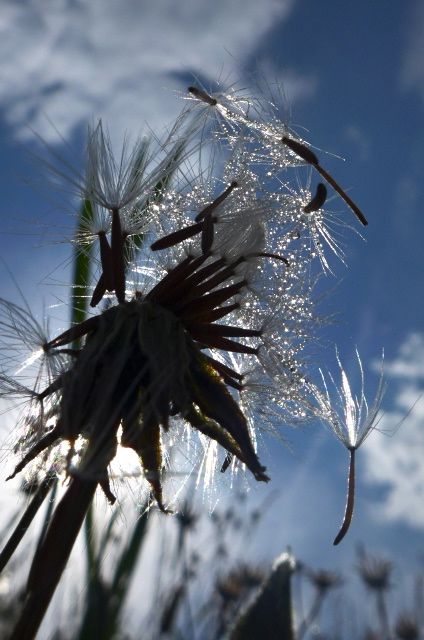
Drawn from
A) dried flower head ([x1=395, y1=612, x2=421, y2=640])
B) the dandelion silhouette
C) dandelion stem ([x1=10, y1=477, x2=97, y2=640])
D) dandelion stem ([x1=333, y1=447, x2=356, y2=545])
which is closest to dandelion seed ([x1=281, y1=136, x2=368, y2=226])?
the dandelion silhouette

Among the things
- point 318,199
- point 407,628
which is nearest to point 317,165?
point 318,199

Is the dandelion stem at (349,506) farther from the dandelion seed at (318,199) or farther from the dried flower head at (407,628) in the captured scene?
the dried flower head at (407,628)

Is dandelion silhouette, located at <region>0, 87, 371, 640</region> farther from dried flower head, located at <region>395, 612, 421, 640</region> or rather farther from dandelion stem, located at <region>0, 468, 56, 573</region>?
dried flower head, located at <region>395, 612, 421, 640</region>

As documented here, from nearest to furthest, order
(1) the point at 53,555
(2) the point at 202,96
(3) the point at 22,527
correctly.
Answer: (1) the point at 53,555 < (3) the point at 22,527 < (2) the point at 202,96

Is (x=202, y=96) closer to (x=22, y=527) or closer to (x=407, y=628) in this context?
(x=22, y=527)

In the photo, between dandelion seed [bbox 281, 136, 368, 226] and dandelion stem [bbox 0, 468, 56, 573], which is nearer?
dandelion stem [bbox 0, 468, 56, 573]

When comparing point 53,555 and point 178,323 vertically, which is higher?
point 178,323

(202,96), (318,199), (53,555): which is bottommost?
(53,555)

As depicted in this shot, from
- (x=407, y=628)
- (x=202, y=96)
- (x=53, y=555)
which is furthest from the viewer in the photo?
(x=407, y=628)

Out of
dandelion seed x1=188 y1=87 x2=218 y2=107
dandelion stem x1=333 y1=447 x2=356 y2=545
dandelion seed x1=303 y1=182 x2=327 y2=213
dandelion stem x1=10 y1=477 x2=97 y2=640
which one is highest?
dandelion seed x1=188 y1=87 x2=218 y2=107

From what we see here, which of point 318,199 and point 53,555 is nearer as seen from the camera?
point 53,555
